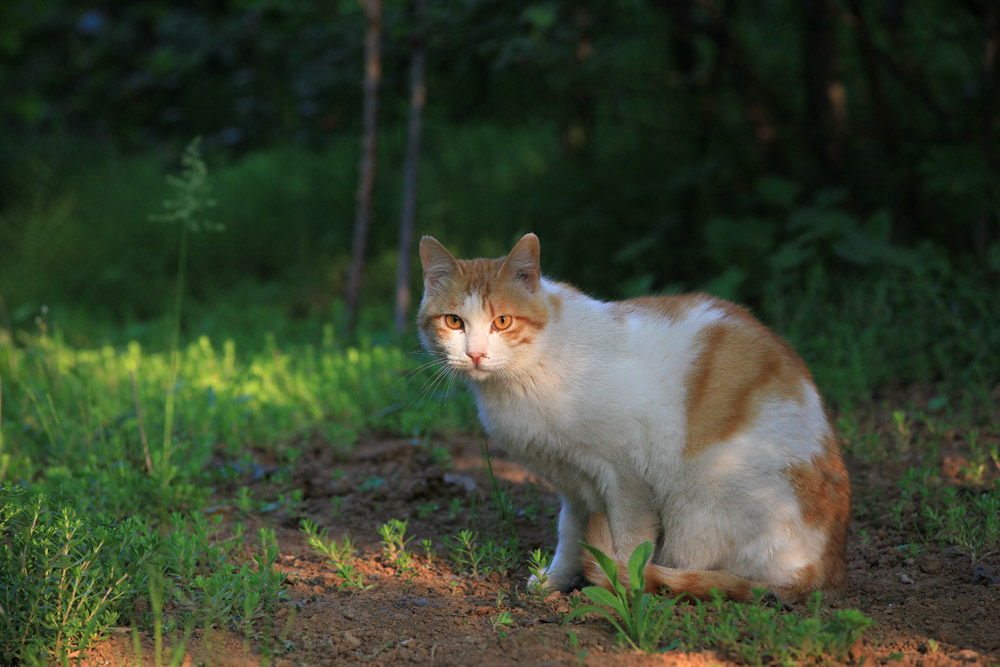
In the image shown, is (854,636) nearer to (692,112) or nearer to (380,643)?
(380,643)

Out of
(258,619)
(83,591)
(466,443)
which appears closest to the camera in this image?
(83,591)

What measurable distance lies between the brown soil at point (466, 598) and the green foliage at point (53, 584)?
11 cm

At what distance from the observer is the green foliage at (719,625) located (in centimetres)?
212

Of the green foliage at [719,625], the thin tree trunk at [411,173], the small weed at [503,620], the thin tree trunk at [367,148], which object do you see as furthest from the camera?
the thin tree trunk at [411,173]

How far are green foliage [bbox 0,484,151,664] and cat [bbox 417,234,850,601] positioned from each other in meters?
1.16

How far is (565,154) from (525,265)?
4.85m

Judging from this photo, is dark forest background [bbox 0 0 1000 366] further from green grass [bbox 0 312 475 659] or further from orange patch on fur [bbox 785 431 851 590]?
orange patch on fur [bbox 785 431 851 590]

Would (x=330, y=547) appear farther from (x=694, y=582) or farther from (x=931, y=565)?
(x=931, y=565)

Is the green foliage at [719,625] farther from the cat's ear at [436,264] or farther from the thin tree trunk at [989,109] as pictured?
the thin tree trunk at [989,109]

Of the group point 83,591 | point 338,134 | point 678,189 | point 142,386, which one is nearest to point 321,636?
point 83,591

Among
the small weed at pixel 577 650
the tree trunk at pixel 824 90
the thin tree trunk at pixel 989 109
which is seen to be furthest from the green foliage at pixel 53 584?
the tree trunk at pixel 824 90

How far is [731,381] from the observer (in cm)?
271

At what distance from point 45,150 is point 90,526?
7.41m

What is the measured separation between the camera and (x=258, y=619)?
8.26ft
